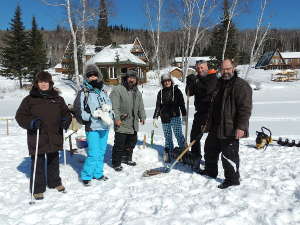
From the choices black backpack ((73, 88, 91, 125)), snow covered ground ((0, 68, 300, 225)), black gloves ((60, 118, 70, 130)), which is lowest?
snow covered ground ((0, 68, 300, 225))

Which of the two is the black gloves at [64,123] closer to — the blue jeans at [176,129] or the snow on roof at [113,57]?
the blue jeans at [176,129]

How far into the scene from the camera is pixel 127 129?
529 cm

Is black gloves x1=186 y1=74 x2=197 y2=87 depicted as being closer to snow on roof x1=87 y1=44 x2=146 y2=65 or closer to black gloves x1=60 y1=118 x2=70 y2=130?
black gloves x1=60 y1=118 x2=70 y2=130

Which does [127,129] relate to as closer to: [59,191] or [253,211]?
[59,191]

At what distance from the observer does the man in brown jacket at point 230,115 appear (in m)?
3.78

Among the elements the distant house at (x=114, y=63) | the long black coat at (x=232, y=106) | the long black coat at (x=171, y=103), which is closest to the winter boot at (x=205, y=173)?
the long black coat at (x=232, y=106)

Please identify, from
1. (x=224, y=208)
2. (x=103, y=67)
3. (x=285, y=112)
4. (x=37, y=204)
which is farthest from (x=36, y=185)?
(x=103, y=67)

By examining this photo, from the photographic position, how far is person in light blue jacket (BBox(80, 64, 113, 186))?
14.2 feet

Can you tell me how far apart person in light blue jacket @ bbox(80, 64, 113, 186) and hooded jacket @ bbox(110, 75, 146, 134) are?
0.54 metres

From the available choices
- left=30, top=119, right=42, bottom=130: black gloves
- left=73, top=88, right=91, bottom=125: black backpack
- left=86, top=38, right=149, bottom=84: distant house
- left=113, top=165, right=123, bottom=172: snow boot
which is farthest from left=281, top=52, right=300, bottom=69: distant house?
left=30, top=119, right=42, bottom=130: black gloves

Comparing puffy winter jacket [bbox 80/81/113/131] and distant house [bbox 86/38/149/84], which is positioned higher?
distant house [bbox 86/38/149/84]

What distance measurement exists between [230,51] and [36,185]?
38000 mm

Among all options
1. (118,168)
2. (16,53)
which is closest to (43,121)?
(118,168)

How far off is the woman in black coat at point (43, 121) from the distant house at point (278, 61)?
7196 cm
